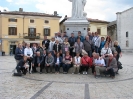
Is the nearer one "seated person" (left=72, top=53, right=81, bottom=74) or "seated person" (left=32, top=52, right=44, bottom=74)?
"seated person" (left=72, top=53, right=81, bottom=74)

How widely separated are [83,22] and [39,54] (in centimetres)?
400

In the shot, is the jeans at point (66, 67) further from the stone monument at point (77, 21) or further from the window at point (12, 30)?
the window at point (12, 30)

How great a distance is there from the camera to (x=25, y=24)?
4419cm

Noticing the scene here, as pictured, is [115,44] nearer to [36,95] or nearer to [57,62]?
[57,62]

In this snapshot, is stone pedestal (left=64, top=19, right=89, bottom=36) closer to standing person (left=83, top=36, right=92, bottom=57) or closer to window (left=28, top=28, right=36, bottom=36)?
standing person (left=83, top=36, right=92, bottom=57)

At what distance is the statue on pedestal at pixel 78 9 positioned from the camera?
13.8m

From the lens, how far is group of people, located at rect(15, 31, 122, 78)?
10.2 metres

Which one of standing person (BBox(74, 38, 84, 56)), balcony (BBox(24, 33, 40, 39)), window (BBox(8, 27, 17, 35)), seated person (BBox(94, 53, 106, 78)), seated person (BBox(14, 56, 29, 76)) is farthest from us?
balcony (BBox(24, 33, 40, 39))

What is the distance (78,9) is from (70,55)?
3673 mm

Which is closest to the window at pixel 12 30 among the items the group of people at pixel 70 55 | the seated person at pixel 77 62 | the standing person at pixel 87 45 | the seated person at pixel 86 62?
the group of people at pixel 70 55

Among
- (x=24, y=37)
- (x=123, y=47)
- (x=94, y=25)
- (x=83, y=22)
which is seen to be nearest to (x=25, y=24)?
(x=24, y=37)

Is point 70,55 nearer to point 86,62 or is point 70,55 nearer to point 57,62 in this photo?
point 57,62

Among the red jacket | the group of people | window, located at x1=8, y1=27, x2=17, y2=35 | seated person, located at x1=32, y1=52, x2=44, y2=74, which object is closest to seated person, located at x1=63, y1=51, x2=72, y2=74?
the group of people

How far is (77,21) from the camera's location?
13453 mm
